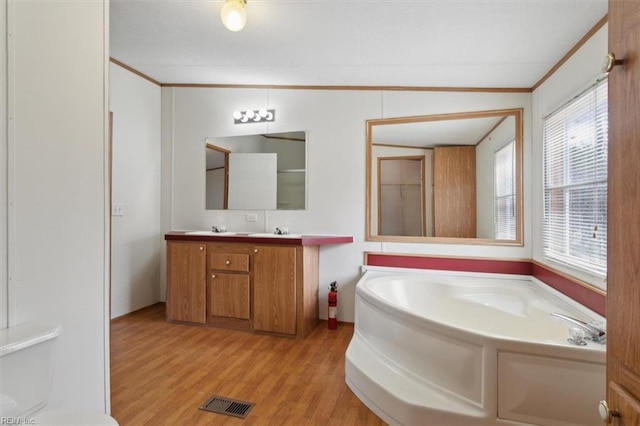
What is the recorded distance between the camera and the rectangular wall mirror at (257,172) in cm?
337

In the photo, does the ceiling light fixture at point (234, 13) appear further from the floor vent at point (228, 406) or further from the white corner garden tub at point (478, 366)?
the floor vent at point (228, 406)

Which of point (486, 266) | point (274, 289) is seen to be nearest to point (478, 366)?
point (486, 266)

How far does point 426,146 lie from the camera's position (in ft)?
10.7

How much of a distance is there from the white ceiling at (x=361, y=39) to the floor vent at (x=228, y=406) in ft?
7.97

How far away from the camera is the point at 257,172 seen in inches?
137

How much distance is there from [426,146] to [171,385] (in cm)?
296

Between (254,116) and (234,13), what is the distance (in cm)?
154

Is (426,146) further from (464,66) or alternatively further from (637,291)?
(637,291)

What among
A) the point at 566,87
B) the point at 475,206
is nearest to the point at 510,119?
the point at 566,87

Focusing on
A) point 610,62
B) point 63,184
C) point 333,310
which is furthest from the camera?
point 333,310

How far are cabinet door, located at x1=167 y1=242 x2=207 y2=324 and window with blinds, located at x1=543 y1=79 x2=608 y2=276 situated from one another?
2963 mm

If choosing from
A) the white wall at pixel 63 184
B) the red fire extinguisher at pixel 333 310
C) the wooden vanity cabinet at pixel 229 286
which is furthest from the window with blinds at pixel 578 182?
the white wall at pixel 63 184

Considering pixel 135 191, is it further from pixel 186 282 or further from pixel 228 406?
pixel 228 406

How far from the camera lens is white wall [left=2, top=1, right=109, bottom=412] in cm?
117
